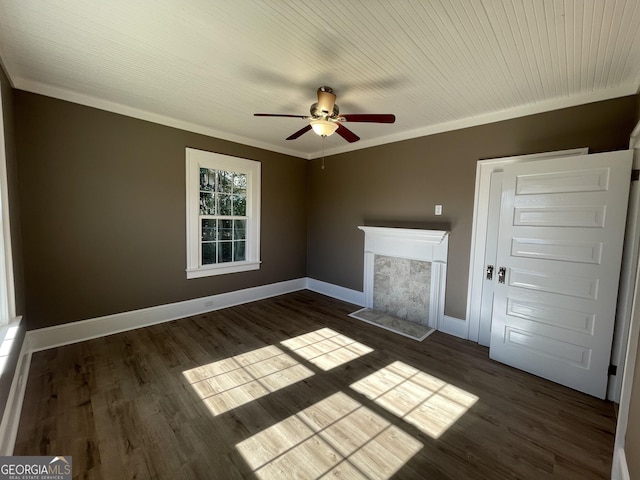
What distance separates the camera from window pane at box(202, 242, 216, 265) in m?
3.96

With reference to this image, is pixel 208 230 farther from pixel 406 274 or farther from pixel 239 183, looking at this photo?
pixel 406 274

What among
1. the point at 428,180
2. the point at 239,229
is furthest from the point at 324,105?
the point at 239,229

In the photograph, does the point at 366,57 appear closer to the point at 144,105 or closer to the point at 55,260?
the point at 144,105

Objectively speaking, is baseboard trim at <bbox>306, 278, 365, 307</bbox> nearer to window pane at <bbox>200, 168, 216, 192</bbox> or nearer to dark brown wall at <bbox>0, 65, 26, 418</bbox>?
window pane at <bbox>200, 168, 216, 192</bbox>

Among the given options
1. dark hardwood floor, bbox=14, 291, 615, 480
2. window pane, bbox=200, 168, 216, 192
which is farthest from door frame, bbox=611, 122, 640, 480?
window pane, bbox=200, 168, 216, 192

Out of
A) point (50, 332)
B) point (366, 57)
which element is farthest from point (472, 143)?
point (50, 332)

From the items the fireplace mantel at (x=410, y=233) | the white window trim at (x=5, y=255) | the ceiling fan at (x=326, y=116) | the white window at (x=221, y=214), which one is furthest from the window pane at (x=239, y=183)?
the white window trim at (x=5, y=255)

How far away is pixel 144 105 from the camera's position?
3.03 metres

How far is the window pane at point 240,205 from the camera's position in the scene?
426cm

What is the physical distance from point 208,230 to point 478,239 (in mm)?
3634

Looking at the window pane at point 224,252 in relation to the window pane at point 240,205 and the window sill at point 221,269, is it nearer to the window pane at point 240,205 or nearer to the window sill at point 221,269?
the window sill at point 221,269

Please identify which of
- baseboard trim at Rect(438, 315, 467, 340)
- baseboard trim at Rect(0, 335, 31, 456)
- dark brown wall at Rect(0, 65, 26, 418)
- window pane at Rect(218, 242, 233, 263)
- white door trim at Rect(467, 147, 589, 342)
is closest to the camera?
baseboard trim at Rect(0, 335, 31, 456)

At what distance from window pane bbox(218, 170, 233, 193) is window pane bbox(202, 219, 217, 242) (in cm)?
51

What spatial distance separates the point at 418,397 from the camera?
2.18 meters
